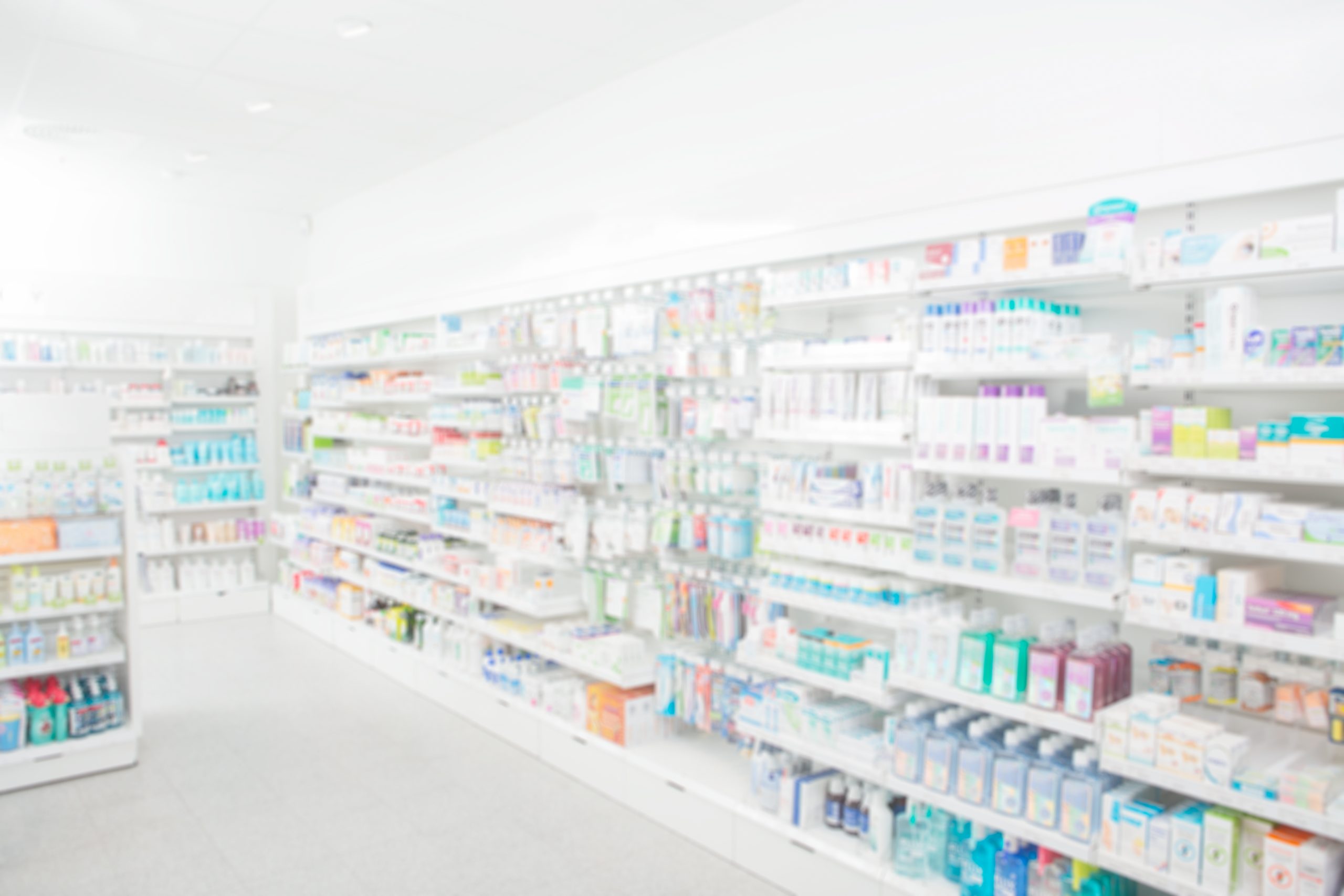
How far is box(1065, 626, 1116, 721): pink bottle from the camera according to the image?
2910 mm

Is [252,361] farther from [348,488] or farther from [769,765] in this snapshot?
[769,765]

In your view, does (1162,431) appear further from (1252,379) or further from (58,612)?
(58,612)

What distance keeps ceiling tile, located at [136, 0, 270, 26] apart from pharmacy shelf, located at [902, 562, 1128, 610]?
4095mm

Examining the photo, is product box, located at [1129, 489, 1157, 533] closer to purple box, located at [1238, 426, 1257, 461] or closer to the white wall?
purple box, located at [1238, 426, 1257, 461]

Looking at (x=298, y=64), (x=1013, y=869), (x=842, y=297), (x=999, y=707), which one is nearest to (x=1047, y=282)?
(x=842, y=297)

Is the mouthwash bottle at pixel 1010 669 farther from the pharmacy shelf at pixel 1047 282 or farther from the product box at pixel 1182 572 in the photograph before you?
the pharmacy shelf at pixel 1047 282

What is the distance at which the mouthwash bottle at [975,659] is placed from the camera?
10.6 ft

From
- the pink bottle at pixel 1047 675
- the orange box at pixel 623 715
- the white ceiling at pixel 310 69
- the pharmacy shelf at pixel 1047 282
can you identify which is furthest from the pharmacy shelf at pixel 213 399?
the pink bottle at pixel 1047 675

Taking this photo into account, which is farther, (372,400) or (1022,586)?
(372,400)

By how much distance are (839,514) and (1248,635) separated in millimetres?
1496

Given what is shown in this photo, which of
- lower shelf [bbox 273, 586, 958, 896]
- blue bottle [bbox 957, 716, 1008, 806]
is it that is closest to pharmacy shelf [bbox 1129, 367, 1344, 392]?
blue bottle [bbox 957, 716, 1008, 806]

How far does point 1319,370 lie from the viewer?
244 cm

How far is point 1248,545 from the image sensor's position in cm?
258

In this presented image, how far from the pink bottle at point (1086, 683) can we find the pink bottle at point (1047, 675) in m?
0.03
